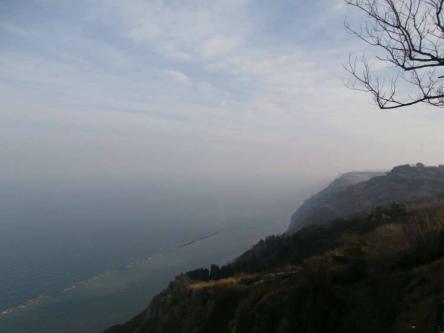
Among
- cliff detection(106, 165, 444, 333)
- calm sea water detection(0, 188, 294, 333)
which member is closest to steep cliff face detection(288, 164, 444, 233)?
calm sea water detection(0, 188, 294, 333)

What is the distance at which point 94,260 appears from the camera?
88.2 metres

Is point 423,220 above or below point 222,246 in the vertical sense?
above

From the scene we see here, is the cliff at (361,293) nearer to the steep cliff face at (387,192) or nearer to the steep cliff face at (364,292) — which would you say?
the steep cliff face at (364,292)

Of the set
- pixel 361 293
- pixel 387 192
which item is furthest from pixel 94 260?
pixel 361 293

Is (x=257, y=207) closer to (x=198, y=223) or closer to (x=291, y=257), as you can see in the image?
(x=198, y=223)

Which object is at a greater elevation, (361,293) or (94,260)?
(361,293)

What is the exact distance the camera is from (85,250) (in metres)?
97.9

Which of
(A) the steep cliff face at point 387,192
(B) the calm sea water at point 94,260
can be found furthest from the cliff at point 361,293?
(A) the steep cliff face at point 387,192

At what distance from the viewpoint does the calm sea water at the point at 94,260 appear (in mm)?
57463

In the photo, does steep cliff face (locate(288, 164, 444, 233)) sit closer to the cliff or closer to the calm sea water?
the calm sea water

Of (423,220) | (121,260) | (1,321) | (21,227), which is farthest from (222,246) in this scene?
(423,220)

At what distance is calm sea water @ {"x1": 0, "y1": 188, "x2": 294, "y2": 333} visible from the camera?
57463 mm

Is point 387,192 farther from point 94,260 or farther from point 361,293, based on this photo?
point 361,293

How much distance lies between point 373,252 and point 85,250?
3890 inches
